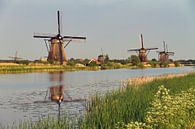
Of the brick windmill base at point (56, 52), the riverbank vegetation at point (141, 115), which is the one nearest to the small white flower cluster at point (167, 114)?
the riverbank vegetation at point (141, 115)

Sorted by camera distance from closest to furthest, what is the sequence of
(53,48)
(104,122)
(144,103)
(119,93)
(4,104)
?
(104,122), (144,103), (119,93), (4,104), (53,48)

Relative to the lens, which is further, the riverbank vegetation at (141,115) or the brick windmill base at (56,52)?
the brick windmill base at (56,52)

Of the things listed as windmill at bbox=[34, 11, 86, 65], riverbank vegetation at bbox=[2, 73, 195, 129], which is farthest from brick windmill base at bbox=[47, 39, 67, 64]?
riverbank vegetation at bbox=[2, 73, 195, 129]

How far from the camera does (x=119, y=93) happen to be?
559 inches

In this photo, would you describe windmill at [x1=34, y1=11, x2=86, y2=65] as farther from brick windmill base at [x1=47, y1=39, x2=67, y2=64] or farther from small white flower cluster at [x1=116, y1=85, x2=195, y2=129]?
small white flower cluster at [x1=116, y1=85, x2=195, y2=129]

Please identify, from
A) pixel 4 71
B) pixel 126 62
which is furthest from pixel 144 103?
pixel 126 62

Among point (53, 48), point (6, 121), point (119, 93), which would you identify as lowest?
point (6, 121)

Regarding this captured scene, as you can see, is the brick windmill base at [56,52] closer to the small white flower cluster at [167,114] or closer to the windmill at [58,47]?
the windmill at [58,47]

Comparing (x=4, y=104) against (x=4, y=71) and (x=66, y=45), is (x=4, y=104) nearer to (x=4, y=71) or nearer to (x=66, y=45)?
(x=4, y=71)

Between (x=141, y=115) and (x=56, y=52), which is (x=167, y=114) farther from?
(x=56, y=52)

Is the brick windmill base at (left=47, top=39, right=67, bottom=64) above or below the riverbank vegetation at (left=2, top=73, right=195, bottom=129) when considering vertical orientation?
above

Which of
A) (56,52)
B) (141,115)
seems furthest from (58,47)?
(141,115)

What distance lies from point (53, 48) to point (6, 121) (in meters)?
51.6

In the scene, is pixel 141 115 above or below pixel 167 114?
below
